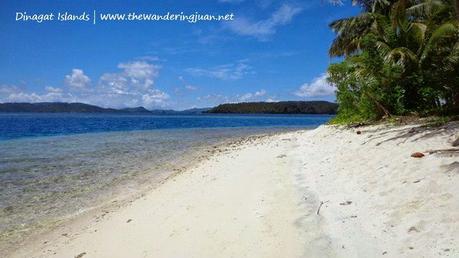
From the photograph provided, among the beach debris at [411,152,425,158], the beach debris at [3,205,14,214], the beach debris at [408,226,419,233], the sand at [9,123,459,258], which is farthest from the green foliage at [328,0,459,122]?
the beach debris at [3,205,14,214]

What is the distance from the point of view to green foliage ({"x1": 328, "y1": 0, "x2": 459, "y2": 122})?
14894mm

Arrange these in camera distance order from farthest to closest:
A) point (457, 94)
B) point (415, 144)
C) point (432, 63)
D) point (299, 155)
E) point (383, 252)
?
point (432, 63)
point (457, 94)
point (299, 155)
point (415, 144)
point (383, 252)

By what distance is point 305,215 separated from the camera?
6.32 meters

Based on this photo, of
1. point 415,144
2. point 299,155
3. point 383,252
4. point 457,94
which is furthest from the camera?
point 457,94

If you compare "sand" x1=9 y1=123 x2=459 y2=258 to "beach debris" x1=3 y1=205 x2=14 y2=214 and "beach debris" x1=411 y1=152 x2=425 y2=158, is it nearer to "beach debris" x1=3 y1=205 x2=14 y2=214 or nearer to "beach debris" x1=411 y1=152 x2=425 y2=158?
"beach debris" x1=411 y1=152 x2=425 y2=158

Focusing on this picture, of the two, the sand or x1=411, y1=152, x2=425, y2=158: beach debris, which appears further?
x1=411, y1=152, x2=425, y2=158: beach debris

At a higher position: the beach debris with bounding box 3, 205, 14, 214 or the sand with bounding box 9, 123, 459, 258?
the sand with bounding box 9, 123, 459, 258

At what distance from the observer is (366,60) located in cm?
1783

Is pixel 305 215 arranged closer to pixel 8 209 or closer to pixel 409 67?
pixel 8 209

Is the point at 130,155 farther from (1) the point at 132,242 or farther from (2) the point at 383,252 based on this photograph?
(2) the point at 383,252

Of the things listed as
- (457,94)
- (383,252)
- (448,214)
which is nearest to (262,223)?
(383,252)

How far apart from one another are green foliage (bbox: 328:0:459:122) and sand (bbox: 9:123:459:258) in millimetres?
6277

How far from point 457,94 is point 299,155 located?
261 inches

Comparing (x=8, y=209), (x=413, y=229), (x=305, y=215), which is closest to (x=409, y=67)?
(x=305, y=215)
